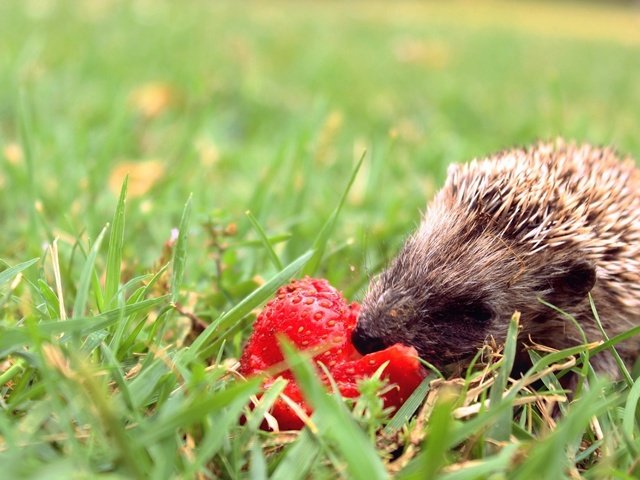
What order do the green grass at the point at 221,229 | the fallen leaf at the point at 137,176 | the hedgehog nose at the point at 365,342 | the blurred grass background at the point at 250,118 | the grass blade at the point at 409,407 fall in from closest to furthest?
the green grass at the point at 221,229, the grass blade at the point at 409,407, the hedgehog nose at the point at 365,342, the blurred grass background at the point at 250,118, the fallen leaf at the point at 137,176

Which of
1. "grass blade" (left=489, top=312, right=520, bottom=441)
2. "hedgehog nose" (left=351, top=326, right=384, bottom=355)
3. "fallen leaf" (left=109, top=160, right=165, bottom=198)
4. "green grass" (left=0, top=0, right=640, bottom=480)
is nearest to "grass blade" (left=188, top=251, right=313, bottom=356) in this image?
"green grass" (left=0, top=0, right=640, bottom=480)

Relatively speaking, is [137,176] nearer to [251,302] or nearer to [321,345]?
[251,302]

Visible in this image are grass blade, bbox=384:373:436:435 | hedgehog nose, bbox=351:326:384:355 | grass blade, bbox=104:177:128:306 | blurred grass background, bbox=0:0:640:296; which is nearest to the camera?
grass blade, bbox=384:373:436:435

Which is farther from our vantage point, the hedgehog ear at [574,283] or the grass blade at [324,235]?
the grass blade at [324,235]

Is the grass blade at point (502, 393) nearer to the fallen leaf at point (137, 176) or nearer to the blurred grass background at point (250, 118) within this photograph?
the blurred grass background at point (250, 118)

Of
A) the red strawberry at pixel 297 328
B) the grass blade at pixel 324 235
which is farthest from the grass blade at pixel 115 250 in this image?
the grass blade at pixel 324 235

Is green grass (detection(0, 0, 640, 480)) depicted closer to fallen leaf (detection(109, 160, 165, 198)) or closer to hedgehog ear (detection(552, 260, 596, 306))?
fallen leaf (detection(109, 160, 165, 198))

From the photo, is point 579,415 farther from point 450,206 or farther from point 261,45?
point 261,45
